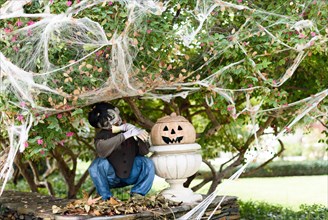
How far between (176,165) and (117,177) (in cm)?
65

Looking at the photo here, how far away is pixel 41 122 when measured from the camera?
230 inches

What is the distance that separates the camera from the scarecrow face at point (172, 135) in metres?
6.26

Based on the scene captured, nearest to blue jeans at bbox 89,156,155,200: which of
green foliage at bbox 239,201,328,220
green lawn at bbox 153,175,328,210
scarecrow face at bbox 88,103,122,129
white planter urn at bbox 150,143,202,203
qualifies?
white planter urn at bbox 150,143,202,203

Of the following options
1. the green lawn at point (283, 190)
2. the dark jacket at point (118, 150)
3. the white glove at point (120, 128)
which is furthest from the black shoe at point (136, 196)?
the green lawn at point (283, 190)

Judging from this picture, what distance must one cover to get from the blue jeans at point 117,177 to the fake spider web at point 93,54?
0.64 metres

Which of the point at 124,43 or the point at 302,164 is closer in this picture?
the point at 124,43

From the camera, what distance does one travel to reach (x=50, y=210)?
6113 millimetres

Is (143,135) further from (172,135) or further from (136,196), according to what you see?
(136,196)

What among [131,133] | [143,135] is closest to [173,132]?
[143,135]

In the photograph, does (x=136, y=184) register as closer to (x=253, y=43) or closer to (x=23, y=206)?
(x=23, y=206)

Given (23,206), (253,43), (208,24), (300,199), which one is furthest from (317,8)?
(300,199)

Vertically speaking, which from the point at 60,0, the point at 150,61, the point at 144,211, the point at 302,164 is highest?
the point at 60,0

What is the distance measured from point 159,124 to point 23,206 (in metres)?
1.84

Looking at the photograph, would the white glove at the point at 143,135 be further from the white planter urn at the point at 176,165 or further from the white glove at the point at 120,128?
the white planter urn at the point at 176,165
